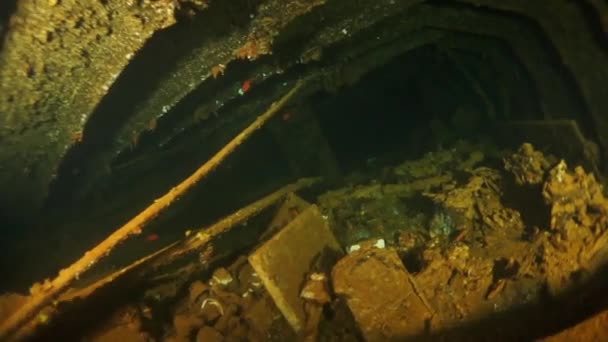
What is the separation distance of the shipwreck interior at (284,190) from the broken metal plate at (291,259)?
0.04 feet

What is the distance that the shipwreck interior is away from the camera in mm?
2701

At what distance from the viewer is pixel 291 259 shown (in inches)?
123

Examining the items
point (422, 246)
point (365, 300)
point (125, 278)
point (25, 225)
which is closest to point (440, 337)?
point (365, 300)

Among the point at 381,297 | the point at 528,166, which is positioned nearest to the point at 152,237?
the point at 381,297

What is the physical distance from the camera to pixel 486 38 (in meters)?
5.02

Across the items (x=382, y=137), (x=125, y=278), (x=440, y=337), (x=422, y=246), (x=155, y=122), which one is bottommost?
(x=440, y=337)

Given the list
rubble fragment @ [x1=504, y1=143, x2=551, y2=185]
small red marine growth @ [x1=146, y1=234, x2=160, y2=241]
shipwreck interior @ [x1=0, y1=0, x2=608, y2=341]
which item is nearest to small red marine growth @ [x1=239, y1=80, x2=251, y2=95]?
shipwreck interior @ [x1=0, y1=0, x2=608, y2=341]

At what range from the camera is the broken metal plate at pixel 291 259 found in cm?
298

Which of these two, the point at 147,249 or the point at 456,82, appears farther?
the point at 456,82

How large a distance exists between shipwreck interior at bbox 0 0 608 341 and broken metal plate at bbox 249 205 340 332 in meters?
0.01

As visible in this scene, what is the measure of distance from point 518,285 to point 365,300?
1.06 m

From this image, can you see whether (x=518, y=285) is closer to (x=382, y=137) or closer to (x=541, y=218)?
(x=541, y=218)

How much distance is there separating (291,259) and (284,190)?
53.9 inches

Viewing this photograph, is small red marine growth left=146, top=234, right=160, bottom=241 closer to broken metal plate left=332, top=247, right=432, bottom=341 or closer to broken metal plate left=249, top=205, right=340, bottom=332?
broken metal plate left=249, top=205, right=340, bottom=332
